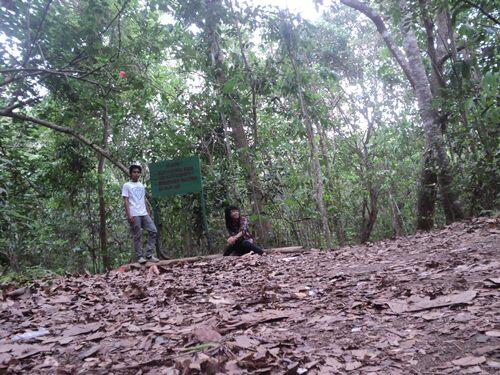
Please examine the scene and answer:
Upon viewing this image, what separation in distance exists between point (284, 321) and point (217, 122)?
734 cm

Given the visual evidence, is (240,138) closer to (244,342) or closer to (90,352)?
(90,352)

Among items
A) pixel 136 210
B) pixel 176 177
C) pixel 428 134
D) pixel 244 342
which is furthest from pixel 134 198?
pixel 428 134

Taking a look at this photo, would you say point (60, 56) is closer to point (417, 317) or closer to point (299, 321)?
point (299, 321)

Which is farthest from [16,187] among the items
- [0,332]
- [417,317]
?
[417,317]

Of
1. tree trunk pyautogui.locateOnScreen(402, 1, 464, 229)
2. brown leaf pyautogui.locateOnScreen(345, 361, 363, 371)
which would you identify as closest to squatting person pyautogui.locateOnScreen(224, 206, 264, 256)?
tree trunk pyautogui.locateOnScreen(402, 1, 464, 229)

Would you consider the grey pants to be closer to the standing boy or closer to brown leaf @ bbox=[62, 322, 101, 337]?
the standing boy

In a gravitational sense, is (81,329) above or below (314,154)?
below

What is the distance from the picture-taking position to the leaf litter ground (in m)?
2.10

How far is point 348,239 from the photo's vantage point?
43.9 ft

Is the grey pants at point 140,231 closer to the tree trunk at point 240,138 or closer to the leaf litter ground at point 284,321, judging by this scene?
the tree trunk at point 240,138

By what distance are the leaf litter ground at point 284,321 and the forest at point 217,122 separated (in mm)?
2645

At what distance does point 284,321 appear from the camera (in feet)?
9.49

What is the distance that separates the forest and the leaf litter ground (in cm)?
264

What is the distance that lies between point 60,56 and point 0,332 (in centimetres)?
599
